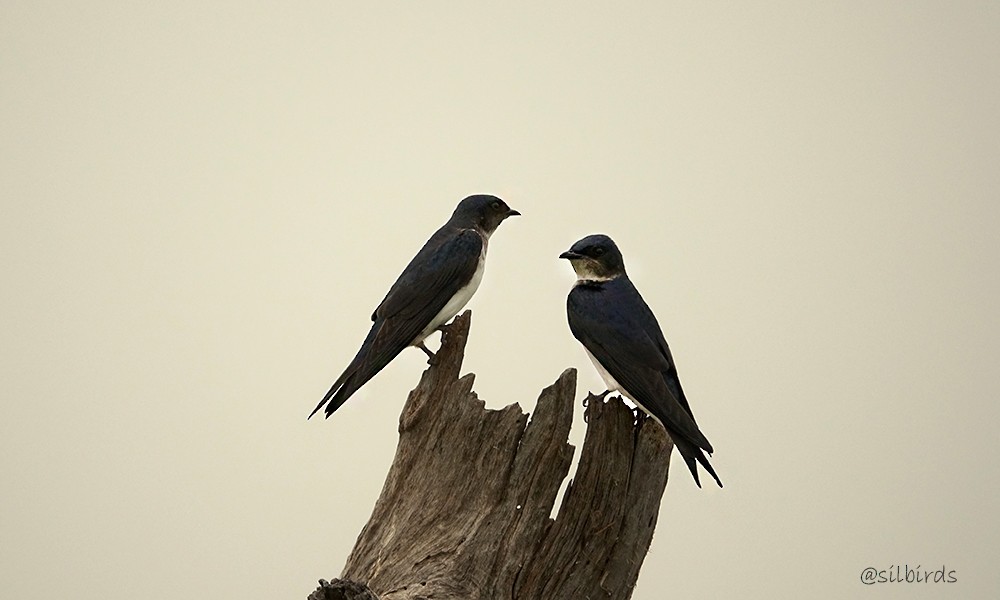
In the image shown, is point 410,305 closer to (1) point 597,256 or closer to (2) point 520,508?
(1) point 597,256

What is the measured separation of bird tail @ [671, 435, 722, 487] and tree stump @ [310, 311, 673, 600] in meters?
0.15

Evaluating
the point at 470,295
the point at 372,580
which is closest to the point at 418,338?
the point at 470,295

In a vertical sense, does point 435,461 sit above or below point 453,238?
below

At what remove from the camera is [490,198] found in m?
8.22

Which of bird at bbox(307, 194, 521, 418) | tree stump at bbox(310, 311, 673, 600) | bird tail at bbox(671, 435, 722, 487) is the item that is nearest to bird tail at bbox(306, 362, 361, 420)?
bird at bbox(307, 194, 521, 418)

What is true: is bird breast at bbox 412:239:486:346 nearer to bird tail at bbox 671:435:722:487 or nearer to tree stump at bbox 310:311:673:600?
tree stump at bbox 310:311:673:600

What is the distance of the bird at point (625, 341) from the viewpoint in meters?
6.33

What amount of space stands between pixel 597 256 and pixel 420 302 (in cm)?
116

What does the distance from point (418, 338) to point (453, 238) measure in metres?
0.73

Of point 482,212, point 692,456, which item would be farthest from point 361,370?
point 692,456

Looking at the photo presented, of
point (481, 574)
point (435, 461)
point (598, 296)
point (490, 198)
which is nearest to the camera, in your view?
point (481, 574)

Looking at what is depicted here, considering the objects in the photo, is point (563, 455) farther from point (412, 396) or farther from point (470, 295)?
point (470, 295)

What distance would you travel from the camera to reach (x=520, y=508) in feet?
20.5

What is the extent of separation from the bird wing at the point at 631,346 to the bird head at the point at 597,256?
13 cm
